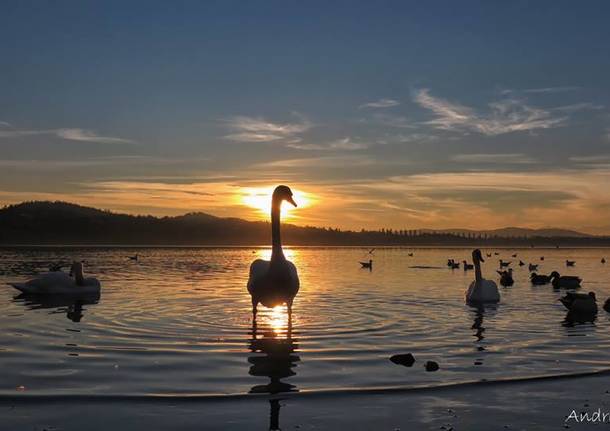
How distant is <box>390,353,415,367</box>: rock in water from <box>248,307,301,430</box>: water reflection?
1.74 metres

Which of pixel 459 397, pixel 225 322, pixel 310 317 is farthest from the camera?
pixel 310 317

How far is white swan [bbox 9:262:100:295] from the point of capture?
24.7 meters

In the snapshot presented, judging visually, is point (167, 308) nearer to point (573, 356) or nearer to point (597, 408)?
point (573, 356)

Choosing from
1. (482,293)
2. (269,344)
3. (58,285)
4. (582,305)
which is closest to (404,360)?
(269,344)

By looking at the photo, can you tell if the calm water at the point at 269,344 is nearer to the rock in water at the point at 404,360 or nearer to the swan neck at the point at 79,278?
the rock in water at the point at 404,360

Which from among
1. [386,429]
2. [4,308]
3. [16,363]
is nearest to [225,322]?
[16,363]

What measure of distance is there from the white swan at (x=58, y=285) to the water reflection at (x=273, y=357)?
10196 mm

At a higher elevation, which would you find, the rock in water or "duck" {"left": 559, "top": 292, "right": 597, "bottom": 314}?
"duck" {"left": 559, "top": 292, "right": 597, "bottom": 314}

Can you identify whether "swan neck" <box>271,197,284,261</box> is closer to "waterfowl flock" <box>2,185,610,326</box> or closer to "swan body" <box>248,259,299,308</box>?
"waterfowl flock" <box>2,185,610,326</box>

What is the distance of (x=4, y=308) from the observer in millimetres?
20375

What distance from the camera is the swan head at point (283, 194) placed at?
1783 centimetres

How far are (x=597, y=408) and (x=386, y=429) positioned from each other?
3006 mm

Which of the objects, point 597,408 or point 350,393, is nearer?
point 597,408

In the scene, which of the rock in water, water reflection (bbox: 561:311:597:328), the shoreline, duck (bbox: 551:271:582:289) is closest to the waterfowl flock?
water reflection (bbox: 561:311:597:328)
